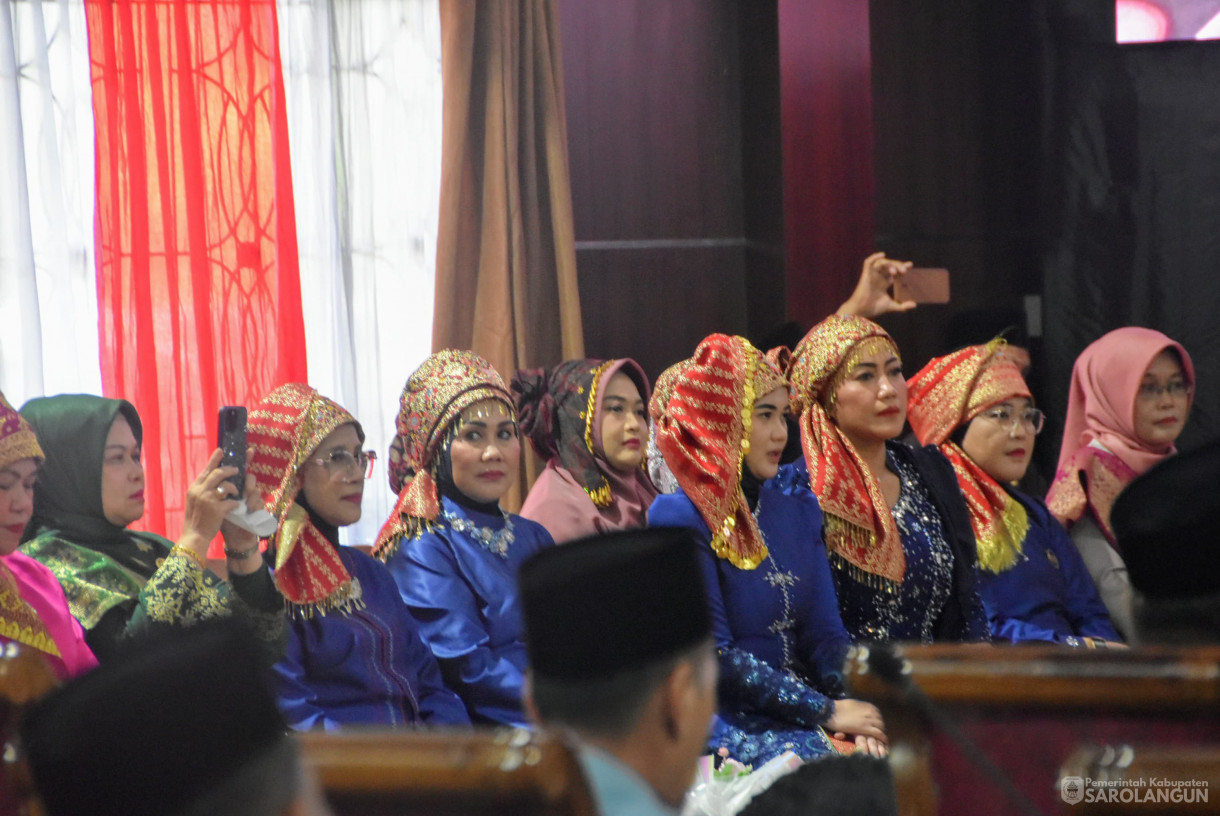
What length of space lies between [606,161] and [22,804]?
3.62 metres

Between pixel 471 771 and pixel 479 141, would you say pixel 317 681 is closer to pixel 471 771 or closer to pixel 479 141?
pixel 471 771

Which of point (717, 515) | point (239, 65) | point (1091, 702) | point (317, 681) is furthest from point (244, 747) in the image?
point (239, 65)

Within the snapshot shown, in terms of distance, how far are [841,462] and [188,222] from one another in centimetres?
232

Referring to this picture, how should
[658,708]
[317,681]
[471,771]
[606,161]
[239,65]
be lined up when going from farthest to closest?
[606,161] → [239,65] → [317,681] → [658,708] → [471,771]

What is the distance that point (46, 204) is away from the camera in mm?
3887

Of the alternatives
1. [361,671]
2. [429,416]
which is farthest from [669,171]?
[361,671]

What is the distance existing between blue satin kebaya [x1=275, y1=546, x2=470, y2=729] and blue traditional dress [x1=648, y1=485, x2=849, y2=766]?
598 mm

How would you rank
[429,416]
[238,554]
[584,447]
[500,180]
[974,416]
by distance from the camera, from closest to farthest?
[238,554]
[429,416]
[974,416]
[584,447]
[500,180]

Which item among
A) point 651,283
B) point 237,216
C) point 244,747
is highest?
point 237,216

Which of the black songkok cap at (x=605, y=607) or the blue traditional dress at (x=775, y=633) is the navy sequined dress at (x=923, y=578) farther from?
the black songkok cap at (x=605, y=607)

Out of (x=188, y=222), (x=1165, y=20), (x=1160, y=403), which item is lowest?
(x=1160, y=403)

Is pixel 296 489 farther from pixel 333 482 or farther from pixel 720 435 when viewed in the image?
pixel 720 435

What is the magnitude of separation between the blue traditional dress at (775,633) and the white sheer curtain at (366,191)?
1.73m

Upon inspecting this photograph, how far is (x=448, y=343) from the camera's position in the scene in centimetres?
409
